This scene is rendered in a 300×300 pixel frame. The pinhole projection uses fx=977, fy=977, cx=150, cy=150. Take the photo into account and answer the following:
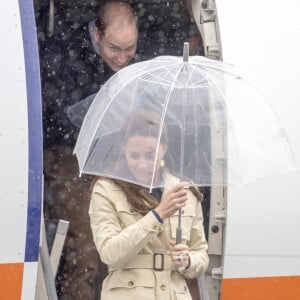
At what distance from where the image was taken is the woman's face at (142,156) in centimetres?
378

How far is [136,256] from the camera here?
3.93 m

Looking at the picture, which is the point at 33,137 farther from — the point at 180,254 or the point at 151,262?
the point at 180,254

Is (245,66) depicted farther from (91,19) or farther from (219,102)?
(91,19)

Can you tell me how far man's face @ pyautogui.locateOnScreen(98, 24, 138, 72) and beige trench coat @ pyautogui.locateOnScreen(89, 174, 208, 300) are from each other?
4.77ft

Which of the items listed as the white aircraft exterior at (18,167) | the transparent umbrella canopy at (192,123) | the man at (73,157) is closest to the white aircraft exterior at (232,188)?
the white aircraft exterior at (18,167)

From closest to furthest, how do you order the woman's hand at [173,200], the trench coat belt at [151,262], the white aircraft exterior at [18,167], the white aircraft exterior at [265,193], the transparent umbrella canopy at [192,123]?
1. the woman's hand at [173,200]
2. the transparent umbrella canopy at [192,123]
3. the trench coat belt at [151,262]
4. the white aircraft exterior at [18,167]
5. the white aircraft exterior at [265,193]

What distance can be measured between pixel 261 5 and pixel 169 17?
83 cm

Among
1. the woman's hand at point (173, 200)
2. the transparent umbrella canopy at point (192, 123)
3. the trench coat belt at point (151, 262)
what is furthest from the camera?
the trench coat belt at point (151, 262)

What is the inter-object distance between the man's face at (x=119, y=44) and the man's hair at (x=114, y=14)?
0.05m

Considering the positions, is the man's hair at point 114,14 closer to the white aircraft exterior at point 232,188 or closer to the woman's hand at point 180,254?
the white aircraft exterior at point 232,188

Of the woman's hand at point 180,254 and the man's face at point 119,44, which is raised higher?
the man's face at point 119,44

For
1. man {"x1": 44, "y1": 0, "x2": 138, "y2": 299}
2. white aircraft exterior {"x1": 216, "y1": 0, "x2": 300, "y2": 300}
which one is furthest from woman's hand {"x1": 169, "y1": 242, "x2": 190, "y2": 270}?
man {"x1": 44, "y1": 0, "x2": 138, "y2": 299}

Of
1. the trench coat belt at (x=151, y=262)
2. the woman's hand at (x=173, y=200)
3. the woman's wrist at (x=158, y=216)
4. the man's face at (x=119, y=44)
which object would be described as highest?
the man's face at (x=119, y=44)

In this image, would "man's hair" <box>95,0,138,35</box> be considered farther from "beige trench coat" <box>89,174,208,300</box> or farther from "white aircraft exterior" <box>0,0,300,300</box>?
"beige trench coat" <box>89,174,208,300</box>
